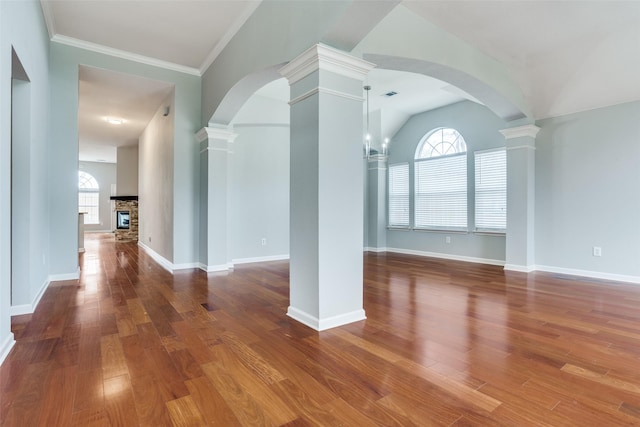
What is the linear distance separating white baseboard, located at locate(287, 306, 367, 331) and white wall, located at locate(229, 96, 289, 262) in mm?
2988

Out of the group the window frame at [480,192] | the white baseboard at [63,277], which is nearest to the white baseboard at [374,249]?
the window frame at [480,192]

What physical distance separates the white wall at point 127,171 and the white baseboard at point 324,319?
9486 mm

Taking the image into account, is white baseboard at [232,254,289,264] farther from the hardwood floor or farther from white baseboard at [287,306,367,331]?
white baseboard at [287,306,367,331]

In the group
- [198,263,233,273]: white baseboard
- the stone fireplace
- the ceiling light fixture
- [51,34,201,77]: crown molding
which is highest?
[51,34,201,77]: crown molding

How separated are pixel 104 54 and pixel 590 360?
6159mm

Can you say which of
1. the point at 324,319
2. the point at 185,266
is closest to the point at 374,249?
the point at 185,266

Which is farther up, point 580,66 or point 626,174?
point 580,66

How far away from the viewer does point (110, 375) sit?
5.84ft

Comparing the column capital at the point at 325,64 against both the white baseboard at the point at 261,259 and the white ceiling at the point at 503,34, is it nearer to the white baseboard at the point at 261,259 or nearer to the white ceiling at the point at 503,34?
the white ceiling at the point at 503,34

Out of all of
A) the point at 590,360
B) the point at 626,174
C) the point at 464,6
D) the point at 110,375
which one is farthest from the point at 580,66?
the point at 110,375

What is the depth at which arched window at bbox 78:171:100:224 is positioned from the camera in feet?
44.3

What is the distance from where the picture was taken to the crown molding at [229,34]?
3.39 meters

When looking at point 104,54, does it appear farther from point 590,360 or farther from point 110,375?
point 590,360

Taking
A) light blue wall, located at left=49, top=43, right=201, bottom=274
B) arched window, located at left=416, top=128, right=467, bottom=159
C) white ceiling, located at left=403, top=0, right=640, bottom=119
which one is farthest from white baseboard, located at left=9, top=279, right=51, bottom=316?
arched window, located at left=416, top=128, right=467, bottom=159
